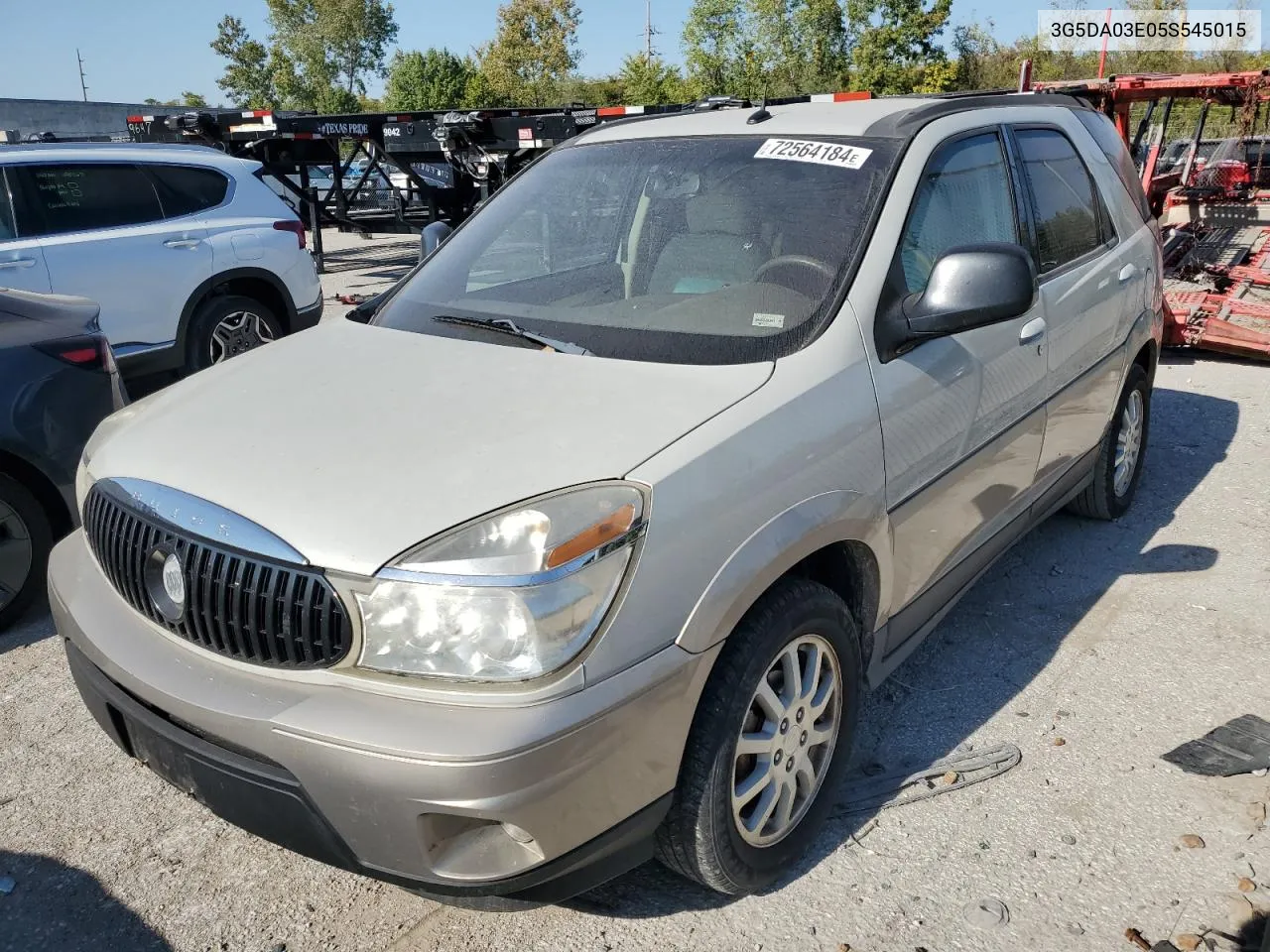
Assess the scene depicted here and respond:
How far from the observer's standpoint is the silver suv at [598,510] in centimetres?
188

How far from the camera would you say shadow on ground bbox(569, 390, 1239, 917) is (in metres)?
2.58

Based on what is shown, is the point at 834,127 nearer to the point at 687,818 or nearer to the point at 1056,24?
the point at 687,818

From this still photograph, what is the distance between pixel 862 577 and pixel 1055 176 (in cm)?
211

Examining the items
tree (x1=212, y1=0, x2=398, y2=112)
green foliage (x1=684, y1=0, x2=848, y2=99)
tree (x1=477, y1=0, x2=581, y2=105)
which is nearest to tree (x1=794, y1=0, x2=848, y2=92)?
green foliage (x1=684, y1=0, x2=848, y2=99)

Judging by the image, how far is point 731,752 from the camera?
2199mm

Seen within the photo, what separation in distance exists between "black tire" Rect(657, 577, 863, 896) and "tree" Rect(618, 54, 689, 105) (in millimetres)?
46200

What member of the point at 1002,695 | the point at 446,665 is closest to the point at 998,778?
the point at 1002,695

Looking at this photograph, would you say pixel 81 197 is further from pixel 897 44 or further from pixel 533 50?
pixel 533 50

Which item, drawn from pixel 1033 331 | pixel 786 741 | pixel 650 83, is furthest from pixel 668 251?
pixel 650 83

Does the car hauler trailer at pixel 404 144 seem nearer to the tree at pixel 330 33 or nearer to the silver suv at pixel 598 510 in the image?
the silver suv at pixel 598 510

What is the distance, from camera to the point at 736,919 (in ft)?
7.95

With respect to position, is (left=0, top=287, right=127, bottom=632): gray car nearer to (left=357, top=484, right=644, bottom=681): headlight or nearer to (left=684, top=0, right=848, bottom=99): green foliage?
(left=357, top=484, right=644, bottom=681): headlight

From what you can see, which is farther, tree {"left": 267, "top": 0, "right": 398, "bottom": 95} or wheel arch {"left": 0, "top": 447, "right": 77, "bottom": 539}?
tree {"left": 267, "top": 0, "right": 398, "bottom": 95}

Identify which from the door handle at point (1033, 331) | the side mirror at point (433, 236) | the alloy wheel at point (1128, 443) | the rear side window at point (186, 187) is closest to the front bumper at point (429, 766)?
the door handle at point (1033, 331)
